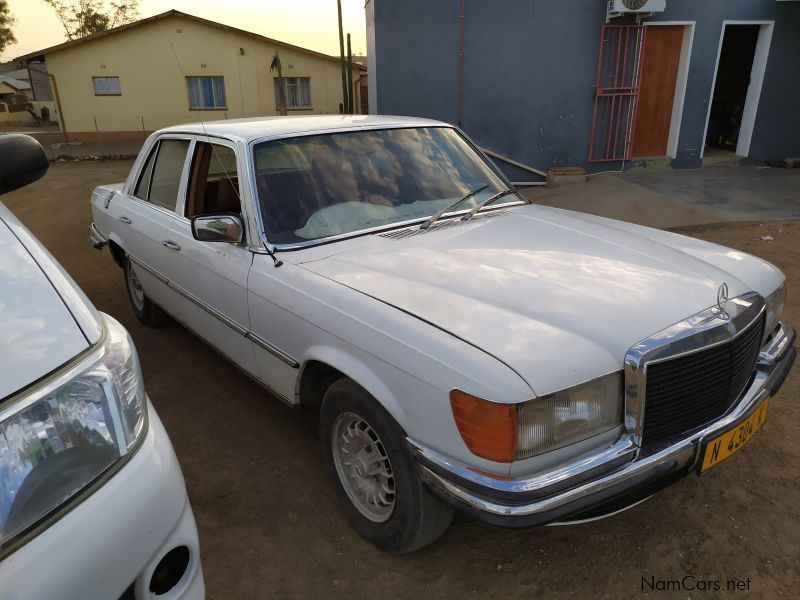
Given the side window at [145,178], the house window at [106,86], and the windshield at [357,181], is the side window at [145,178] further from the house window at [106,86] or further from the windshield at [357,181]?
the house window at [106,86]

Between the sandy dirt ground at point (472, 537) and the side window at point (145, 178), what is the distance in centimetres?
170

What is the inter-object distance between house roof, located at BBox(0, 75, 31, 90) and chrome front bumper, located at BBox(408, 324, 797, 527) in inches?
2005

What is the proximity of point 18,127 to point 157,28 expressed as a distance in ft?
57.6

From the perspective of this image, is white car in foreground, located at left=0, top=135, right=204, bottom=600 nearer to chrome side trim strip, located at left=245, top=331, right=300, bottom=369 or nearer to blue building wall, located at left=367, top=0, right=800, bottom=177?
chrome side trim strip, located at left=245, top=331, right=300, bottom=369

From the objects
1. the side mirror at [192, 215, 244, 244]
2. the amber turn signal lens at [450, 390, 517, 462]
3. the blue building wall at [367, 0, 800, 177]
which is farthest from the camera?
the blue building wall at [367, 0, 800, 177]

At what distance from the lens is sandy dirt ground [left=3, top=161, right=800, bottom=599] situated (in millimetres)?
2270

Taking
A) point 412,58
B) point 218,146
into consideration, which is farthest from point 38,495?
point 412,58

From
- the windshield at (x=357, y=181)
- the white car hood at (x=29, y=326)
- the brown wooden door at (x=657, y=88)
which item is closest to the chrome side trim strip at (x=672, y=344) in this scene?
the windshield at (x=357, y=181)

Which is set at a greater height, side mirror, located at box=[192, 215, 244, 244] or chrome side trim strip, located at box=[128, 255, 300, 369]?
side mirror, located at box=[192, 215, 244, 244]

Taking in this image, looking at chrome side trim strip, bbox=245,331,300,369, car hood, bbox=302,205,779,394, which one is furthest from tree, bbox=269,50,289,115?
car hood, bbox=302,205,779,394

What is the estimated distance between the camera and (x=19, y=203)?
10633mm

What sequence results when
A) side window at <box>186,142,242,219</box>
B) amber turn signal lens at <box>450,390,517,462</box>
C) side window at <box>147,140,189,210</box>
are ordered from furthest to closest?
1. side window at <box>147,140,189,210</box>
2. side window at <box>186,142,242,219</box>
3. amber turn signal lens at <box>450,390,517,462</box>

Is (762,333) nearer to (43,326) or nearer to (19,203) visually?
(43,326)

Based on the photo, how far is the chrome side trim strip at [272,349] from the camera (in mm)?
2596
